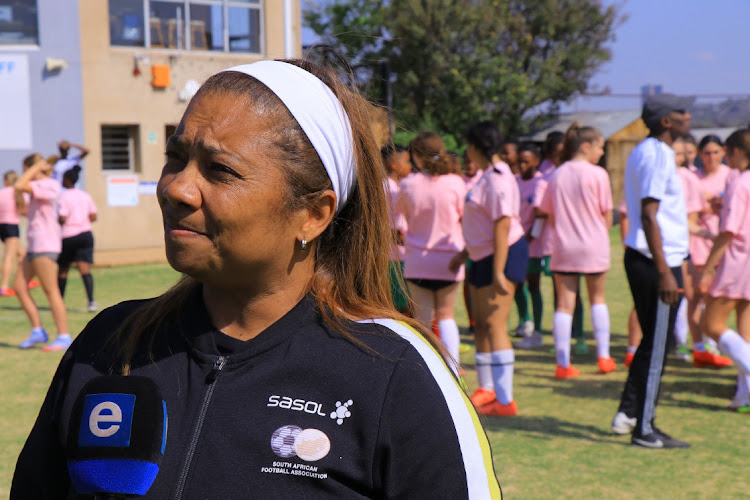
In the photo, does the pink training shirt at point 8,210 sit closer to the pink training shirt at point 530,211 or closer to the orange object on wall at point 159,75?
the pink training shirt at point 530,211

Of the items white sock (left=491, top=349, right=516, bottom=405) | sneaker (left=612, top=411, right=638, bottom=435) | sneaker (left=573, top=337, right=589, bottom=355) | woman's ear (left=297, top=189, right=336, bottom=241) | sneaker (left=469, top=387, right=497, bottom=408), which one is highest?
woman's ear (left=297, top=189, right=336, bottom=241)

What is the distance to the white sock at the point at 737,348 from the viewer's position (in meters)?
6.30

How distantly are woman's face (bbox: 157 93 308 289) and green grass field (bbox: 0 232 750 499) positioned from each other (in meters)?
1.96

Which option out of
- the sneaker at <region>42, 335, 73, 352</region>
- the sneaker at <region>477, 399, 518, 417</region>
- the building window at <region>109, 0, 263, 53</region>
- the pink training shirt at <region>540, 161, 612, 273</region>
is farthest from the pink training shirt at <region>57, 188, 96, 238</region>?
the building window at <region>109, 0, 263, 53</region>

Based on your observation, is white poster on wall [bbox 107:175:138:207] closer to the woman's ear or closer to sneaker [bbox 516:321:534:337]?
sneaker [bbox 516:321:534:337]

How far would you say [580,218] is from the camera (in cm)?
786

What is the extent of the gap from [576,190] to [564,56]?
87.7 ft

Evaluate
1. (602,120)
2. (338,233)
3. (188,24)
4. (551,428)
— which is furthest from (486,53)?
(338,233)

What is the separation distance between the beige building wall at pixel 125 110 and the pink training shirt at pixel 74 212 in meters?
7.24

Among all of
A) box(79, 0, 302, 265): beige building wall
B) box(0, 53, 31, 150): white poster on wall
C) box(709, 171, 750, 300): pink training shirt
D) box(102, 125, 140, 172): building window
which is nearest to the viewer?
box(709, 171, 750, 300): pink training shirt

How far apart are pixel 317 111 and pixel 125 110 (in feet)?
61.2

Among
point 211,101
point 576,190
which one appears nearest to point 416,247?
point 576,190

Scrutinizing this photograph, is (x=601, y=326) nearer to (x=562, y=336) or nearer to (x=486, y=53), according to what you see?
(x=562, y=336)

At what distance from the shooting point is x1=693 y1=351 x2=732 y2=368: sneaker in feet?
26.5
